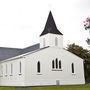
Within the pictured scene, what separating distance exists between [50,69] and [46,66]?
926 mm

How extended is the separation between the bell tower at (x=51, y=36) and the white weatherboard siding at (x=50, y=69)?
2.56 meters

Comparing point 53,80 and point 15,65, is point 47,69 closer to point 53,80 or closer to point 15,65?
point 53,80

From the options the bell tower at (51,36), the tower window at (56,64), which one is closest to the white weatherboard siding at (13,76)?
the tower window at (56,64)

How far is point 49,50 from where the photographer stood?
40531mm

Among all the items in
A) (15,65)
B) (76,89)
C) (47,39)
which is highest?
(47,39)

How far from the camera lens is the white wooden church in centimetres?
3775

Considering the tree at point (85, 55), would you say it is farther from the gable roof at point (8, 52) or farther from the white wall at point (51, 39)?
the gable roof at point (8, 52)

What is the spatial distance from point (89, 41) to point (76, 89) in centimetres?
391

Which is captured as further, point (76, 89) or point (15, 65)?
point (15, 65)

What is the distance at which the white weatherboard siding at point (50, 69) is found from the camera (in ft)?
124

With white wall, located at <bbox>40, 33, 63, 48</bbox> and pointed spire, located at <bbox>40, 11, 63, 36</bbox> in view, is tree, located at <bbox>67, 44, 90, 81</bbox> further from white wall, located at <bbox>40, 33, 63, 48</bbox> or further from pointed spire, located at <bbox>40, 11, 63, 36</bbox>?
pointed spire, located at <bbox>40, 11, 63, 36</bbox>

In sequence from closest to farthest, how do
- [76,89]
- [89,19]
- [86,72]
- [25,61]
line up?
1. [89,19]
2. [76,89]
3. [25,61]
4. [86,72]

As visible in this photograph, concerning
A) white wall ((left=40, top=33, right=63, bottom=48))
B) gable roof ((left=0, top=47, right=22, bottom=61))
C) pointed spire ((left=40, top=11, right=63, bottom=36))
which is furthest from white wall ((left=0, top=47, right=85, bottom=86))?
gable roof ((left=0, top=47, right=22, bottom=61))

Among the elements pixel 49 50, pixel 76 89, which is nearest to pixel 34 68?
pixel 49 50
